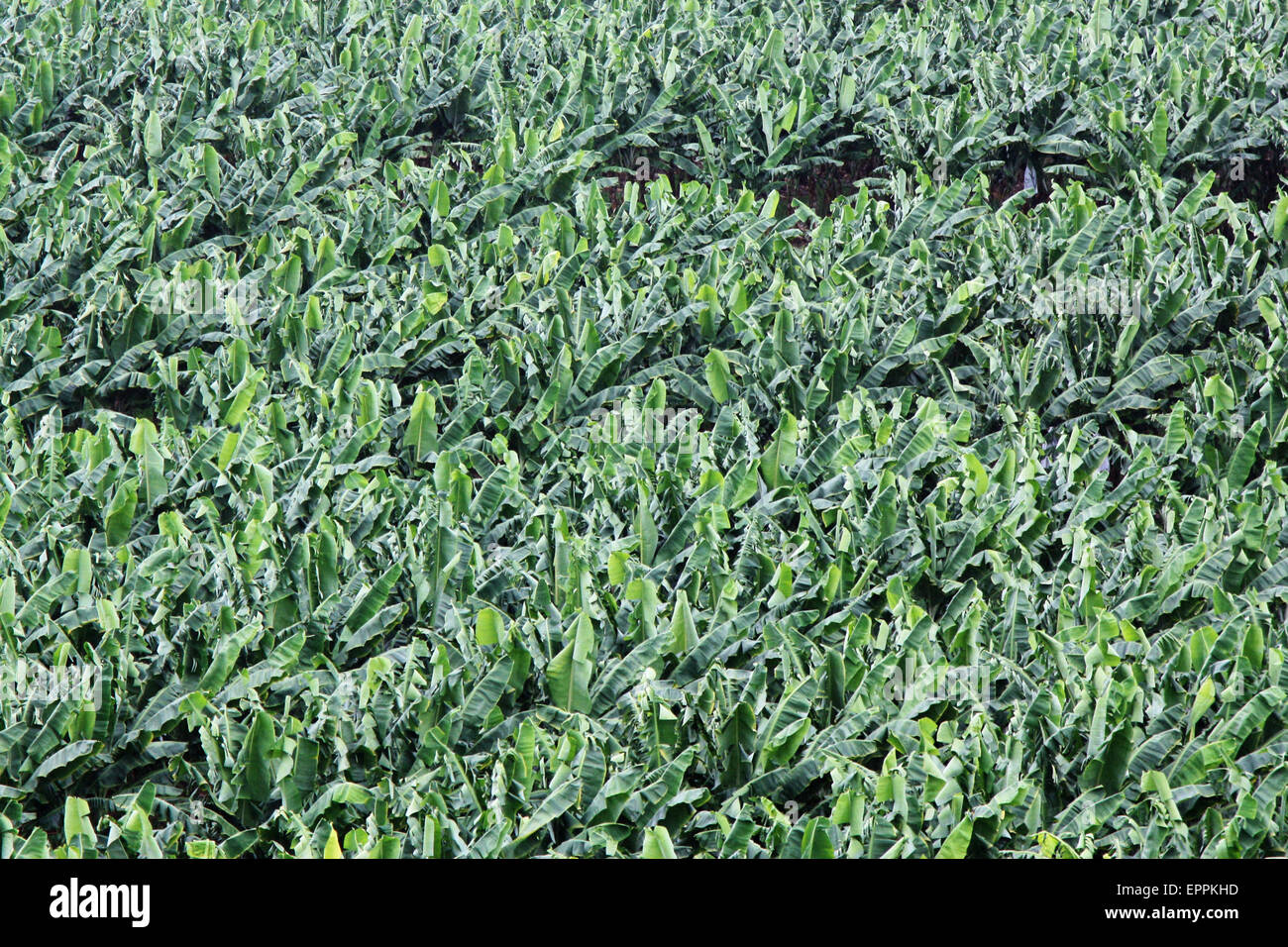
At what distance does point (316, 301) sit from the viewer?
729cm

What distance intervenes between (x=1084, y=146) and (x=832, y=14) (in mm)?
2669

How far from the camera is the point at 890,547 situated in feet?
18.9

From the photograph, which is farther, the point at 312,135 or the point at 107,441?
the point at 312,135

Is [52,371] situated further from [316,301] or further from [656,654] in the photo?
[656,654]

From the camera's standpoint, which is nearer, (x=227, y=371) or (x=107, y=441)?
(x=107, y=441)

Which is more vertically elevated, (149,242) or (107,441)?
(149,242)

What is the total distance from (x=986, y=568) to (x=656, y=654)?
59.7 inches

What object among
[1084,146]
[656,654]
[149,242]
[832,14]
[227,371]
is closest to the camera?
[656,654]

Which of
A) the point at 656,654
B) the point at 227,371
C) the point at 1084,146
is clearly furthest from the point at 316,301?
the point at 1084,146

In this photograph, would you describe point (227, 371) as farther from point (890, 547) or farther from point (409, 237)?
point (890, 547)
